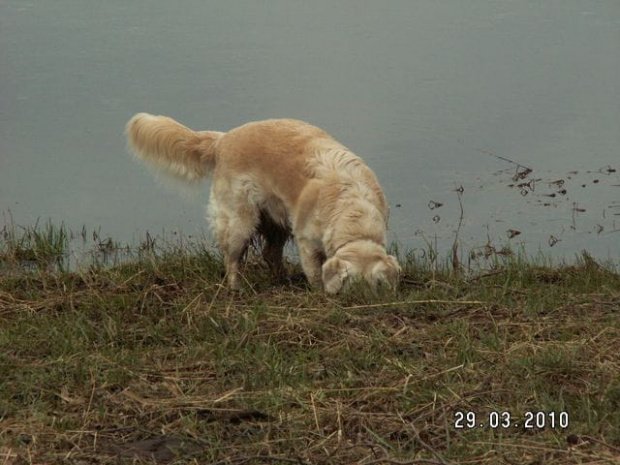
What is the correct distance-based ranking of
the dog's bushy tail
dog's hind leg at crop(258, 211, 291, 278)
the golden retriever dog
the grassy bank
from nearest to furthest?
the grassy bank < the golden retriever dog < dog's hind leg at crop(258, 211, 291, 278) < the dog's bushy tail

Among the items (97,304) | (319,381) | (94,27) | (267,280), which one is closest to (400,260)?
(267,280)

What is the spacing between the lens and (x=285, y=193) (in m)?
8.69

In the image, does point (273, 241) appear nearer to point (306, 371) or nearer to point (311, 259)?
point (311, 259)

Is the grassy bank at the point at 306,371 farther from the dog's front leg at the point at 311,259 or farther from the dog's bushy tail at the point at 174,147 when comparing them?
the dog's bushy tail at the point at 174,147

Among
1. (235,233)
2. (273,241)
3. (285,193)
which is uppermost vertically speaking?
(285,193)

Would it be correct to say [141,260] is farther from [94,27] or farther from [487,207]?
[94,27]

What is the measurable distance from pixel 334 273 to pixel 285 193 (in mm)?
1041

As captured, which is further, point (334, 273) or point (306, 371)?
point (334, 273)

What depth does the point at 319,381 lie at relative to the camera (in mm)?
6098

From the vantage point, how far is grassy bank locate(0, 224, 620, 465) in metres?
5.30
